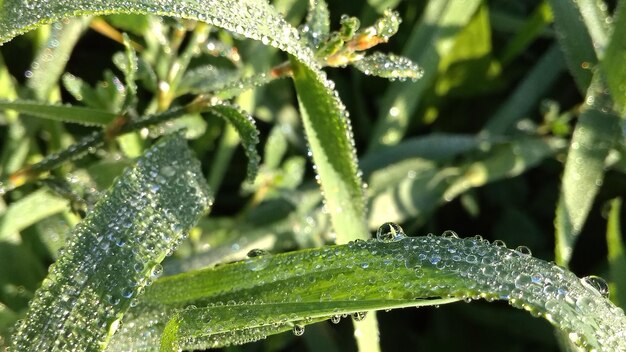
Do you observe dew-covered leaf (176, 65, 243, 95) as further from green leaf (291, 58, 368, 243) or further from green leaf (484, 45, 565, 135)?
green leaf (484, 45, 565, 135)

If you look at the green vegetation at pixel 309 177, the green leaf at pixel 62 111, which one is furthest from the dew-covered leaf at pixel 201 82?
the green leaf at pixel 62 111

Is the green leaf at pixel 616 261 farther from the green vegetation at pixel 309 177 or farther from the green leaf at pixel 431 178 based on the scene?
the green leaf at pixel 431 178

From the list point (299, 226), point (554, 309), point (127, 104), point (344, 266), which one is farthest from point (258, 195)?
point (554, 309)

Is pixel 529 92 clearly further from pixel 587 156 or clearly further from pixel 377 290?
pixel 377 290

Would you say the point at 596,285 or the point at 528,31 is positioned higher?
the point at 528,31

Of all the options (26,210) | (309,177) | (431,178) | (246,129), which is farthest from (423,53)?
(26,210)

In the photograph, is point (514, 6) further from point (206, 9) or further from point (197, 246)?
point (206, 9)

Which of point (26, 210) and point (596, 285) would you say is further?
point (26, 210)
